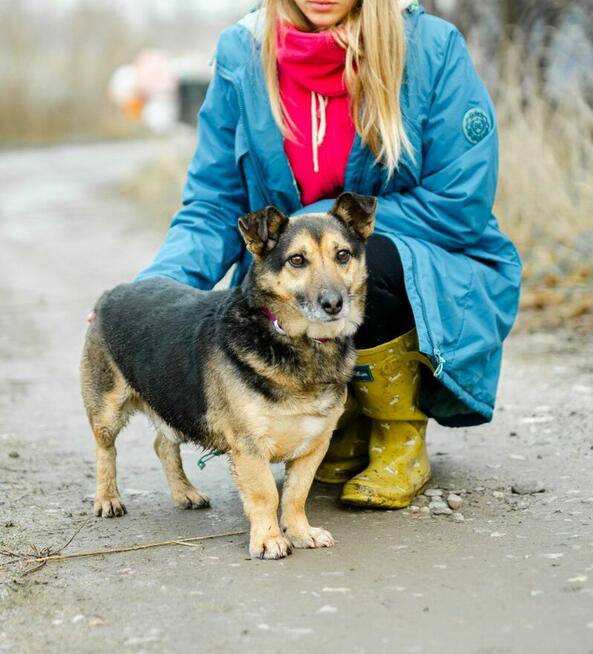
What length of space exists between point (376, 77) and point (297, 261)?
88 cm

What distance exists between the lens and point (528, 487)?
14.0 feet

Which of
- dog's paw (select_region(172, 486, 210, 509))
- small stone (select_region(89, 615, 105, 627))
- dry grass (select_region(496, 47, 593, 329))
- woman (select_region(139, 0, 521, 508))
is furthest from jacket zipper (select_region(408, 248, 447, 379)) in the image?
dry grass (select_region(496, 47, 593, 329))

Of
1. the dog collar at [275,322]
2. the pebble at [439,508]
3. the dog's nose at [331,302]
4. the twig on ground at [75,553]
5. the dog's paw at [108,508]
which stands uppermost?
the dog's nose at [331,302]

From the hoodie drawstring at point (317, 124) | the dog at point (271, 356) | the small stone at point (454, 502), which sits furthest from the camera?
the hoodie drawstring at point (317, 124)

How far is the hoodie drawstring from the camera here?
14.2ft

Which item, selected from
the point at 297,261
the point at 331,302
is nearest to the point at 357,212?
the point at 297,261

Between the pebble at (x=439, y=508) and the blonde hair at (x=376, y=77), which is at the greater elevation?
the blonde hair at (x=376, y=77)

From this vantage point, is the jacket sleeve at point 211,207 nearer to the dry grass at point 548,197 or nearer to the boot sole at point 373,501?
the boot sole at point 373,501

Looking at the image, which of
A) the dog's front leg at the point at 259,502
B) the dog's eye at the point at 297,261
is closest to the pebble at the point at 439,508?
the dog's front leg at the point at 259,502

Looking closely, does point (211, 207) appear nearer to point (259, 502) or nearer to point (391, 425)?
point (391, 425)

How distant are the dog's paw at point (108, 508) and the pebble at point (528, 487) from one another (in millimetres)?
1484

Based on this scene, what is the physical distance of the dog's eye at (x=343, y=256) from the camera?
3.74 metres

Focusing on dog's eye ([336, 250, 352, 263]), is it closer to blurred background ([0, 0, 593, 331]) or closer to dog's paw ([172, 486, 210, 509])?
dog's paw ([172, 486, 210, 509])

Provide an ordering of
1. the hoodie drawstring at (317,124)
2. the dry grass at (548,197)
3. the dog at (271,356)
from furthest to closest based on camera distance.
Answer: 1. the dry grass at (548,197)
2. the hoodie drawstring at (317,124)
3. the dog at (271,356)
